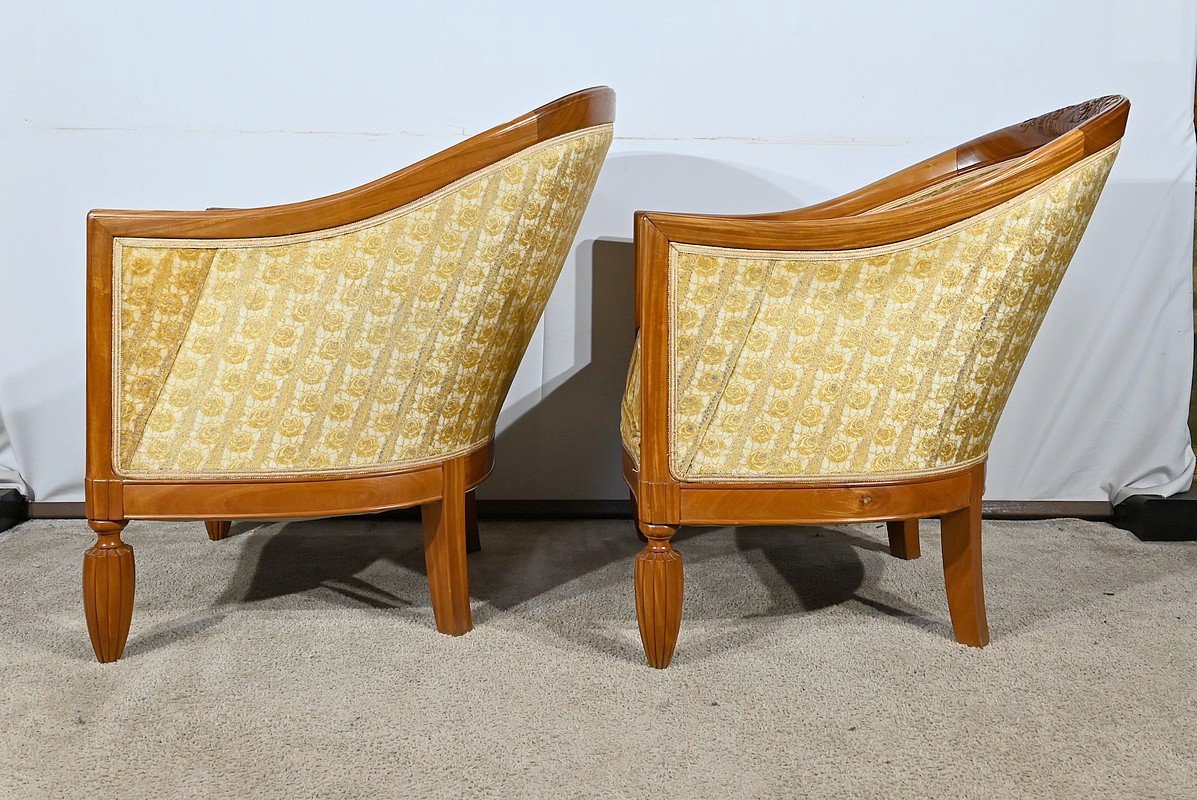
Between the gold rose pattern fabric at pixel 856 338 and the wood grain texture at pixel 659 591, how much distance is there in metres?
0.10

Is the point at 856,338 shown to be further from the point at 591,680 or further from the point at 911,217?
the point at 591,680

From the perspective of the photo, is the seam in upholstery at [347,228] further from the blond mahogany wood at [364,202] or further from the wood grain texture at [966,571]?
the wood grain texture at [966,571]

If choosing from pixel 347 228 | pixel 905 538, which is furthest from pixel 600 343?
pixel 347 228

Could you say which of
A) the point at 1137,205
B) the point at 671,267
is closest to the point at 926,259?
the point at 671,267

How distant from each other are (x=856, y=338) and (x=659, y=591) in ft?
1.42

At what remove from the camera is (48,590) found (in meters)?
1.46

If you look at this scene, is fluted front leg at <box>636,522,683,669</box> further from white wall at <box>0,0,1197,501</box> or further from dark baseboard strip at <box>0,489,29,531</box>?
dark baseboard strip at <box>0,489,29,531</box>

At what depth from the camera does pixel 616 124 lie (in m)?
1.87

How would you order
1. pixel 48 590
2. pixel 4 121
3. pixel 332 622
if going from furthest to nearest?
pixel 4 121
pixel 48 590
pixel 332 622

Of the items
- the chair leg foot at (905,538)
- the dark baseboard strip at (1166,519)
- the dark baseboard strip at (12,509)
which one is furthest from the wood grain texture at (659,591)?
the dark baseboard strip at (12,509)

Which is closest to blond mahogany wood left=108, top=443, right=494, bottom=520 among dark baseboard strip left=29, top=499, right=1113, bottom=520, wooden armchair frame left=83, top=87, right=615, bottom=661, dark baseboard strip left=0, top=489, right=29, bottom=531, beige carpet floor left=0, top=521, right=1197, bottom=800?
wooden armchair frame left=83, top=87, right=615, bottom=661

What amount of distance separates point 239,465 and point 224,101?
39.8 inches

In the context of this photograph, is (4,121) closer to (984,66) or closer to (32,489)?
(32,489)

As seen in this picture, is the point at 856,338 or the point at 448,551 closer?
the point at 856,338
